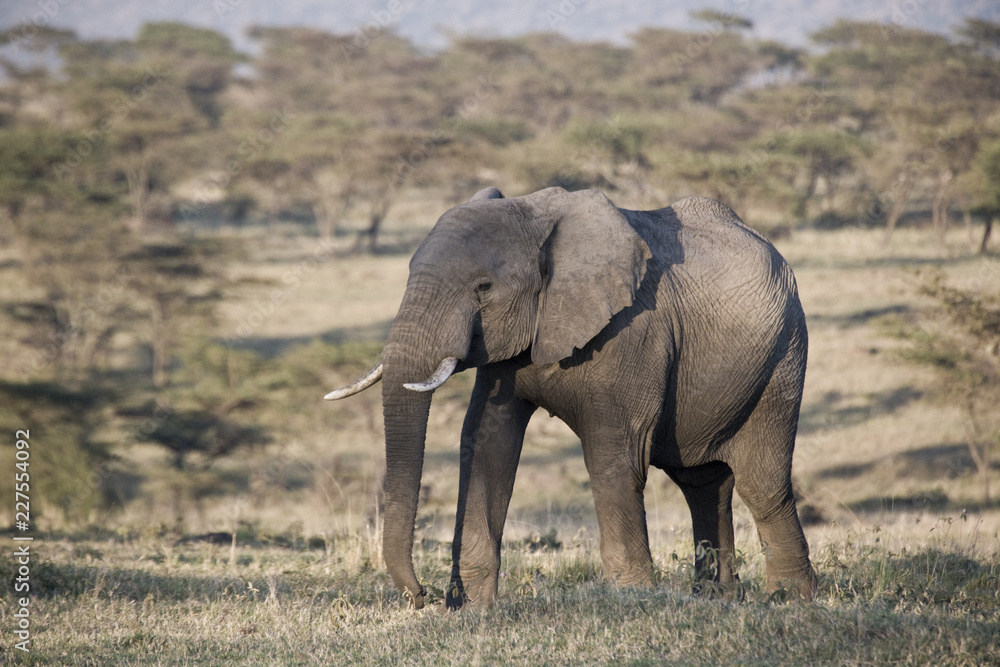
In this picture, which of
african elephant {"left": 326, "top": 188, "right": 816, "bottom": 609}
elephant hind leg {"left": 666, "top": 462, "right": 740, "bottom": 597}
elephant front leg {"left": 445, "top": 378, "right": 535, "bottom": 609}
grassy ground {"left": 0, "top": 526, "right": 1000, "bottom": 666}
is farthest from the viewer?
elephant hind leg {"left": 666, "top": 462, "right": 740, "bottom": 597}

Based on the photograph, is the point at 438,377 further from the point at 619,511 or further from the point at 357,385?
the point at 619,511

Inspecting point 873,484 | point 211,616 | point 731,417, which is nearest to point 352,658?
point 211,616

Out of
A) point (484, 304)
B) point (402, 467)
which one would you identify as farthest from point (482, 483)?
point (484, 304)

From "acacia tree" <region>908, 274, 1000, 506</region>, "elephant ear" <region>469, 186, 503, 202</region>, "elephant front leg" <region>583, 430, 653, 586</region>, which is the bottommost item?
"acacia tree" <region>908, 274, 1000, 506</region>

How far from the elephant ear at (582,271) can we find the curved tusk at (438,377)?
52 centimetres

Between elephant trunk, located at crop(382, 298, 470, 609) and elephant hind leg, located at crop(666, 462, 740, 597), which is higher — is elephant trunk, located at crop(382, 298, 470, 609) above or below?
above

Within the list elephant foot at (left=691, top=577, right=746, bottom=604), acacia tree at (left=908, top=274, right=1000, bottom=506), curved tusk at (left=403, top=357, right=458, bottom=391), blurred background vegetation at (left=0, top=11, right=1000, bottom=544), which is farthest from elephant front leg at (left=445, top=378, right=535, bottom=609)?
acacia tree at (left=908, top=274, right=1000, bottom=506)

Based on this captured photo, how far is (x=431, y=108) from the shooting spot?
A: 176ft

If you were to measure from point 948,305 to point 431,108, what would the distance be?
125ft

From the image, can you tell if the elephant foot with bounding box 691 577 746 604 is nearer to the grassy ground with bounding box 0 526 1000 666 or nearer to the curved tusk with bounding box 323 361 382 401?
the grassy ground with bounding box 0 526 1000 666

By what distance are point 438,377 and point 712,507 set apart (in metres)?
2.66

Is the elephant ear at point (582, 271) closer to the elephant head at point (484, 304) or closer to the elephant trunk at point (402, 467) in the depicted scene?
the elephant head at point (484, 304)

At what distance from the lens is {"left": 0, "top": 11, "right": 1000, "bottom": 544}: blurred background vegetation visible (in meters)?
19.5

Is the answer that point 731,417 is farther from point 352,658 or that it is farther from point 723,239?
point 352,658
